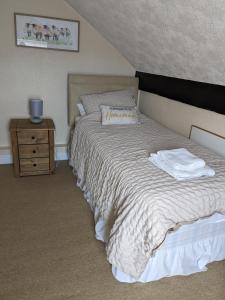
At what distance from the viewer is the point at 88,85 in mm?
3031

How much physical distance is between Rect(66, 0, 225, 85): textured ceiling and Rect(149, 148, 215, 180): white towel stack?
75cm

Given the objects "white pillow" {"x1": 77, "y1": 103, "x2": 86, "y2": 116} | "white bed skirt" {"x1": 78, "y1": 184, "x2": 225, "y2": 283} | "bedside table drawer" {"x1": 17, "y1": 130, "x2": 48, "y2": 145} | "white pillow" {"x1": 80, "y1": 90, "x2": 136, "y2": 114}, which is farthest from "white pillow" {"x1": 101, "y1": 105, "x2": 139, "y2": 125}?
"white bed skirt" {"x1": 78, "y1": 184, "x2": 225, "y2": 283}

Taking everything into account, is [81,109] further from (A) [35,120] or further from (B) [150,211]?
(B) [150,211]

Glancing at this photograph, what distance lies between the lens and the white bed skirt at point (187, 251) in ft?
5.15

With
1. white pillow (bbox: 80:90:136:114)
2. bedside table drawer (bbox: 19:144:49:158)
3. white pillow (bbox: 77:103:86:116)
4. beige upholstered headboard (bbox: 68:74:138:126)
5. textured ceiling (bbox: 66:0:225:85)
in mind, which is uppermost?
textured ceiling (bbox: 66:0:225:85)

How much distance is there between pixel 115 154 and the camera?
1.95 metres

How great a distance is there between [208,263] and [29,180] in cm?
195

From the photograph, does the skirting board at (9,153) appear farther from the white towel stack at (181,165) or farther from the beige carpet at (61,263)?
the white towel stack at (181,165)

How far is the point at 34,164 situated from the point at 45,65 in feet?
3.81

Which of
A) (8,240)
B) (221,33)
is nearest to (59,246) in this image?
(8,240)

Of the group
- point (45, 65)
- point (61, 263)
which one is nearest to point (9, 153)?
point (45, 65)

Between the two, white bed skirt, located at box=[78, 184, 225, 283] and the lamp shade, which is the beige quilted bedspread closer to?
white bed skirt, located at box=[78, 184, 225, 283]

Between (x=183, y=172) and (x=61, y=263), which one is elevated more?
(x=183, y=172)

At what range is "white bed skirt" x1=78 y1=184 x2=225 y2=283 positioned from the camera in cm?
157
